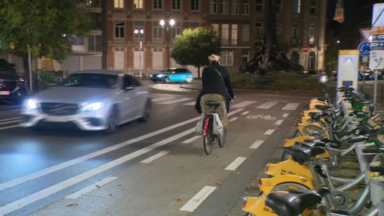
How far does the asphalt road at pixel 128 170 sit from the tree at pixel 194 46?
3795cm

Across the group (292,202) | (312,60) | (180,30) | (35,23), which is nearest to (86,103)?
(292,202)

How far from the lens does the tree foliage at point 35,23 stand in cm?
1634

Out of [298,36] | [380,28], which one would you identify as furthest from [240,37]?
[380,28]

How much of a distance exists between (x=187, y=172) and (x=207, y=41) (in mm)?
43999

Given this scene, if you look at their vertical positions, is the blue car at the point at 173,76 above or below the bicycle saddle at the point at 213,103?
below

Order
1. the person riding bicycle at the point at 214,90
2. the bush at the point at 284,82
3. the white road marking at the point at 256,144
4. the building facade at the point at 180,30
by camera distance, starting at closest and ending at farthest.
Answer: the person riding bicycle at the point at 214,90
the white road marking at the point at 256,144
the bush at the point at 284,82
the building facade at the point at 180,30

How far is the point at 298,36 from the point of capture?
57.7 meters

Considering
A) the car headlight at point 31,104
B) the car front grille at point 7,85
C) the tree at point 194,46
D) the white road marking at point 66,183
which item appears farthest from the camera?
the tree at point 194,46

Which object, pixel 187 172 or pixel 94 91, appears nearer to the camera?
pixel 187 172

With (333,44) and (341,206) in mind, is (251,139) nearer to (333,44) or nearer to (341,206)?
(341,206)

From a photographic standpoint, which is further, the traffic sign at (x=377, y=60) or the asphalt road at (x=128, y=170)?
the traffic sign at (x=377, y=60)

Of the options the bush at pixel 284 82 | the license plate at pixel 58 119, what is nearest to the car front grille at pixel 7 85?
the license plate at pixel 58 119

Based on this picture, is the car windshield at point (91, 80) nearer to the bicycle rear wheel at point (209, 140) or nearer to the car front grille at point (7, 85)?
the bicycle rear wheel at point (209, 140)

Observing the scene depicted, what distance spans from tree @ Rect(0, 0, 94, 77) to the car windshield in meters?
6.78
